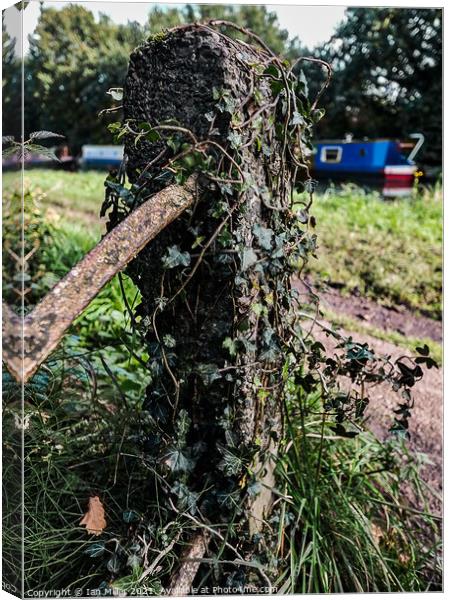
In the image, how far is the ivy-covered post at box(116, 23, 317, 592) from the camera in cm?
138

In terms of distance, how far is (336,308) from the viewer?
321cm

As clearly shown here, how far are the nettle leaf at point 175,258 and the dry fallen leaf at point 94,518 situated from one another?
0.64 metres

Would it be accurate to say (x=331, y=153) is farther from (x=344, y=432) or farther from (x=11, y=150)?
(x=11, y=150)

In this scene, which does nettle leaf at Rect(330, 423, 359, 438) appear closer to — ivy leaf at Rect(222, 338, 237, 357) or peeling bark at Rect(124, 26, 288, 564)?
peeling bark at Rect(124, 26, 288, 564)

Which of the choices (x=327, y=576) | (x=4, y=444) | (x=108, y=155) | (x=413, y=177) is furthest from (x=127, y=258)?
(x=413, y=177)

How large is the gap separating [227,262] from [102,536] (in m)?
0.73

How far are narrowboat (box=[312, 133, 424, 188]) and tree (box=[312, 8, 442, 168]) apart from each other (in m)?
0.06

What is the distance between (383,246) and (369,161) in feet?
1.90

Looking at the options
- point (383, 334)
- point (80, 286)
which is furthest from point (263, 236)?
point (383, 334)

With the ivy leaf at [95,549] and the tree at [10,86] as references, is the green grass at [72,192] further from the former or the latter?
the ivy leaf at [95,549]

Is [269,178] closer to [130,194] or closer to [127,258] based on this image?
[130,194]

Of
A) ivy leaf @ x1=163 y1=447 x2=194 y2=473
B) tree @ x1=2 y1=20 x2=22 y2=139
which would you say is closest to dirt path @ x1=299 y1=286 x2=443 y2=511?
ivy leaf @ x1=163 y1=447 x2=194 y2=473

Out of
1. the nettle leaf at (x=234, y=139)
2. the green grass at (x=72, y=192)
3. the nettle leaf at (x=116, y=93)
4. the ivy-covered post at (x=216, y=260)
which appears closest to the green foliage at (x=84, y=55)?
the green grass at (x=72, y=192)

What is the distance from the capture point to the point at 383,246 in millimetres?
3709
